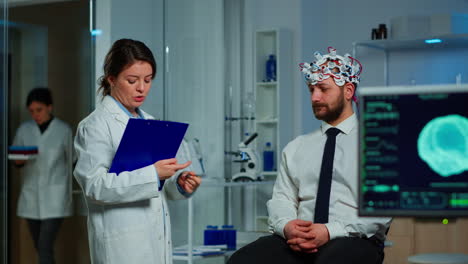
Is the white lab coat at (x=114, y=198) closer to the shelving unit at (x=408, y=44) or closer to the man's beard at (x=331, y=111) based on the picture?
the man's beard at (x=331, y=111)

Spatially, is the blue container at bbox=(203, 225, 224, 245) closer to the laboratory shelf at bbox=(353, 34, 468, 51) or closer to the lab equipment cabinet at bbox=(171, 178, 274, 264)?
the lab equipment cabinet at bbox=(171, 178, 274, 264)

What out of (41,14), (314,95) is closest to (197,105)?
(41,14)

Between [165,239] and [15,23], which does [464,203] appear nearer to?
[165,239]

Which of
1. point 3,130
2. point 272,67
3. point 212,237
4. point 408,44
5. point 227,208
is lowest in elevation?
point 212,237

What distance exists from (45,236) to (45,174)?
34 cm

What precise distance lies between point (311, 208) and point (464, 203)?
1167mm

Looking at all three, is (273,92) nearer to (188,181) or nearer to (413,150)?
Result: (188,181)

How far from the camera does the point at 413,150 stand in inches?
60.4

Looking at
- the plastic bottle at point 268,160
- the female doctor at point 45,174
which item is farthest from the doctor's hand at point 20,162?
the plastic bottle at point 268,160

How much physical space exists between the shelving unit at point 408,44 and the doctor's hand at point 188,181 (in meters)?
3.13

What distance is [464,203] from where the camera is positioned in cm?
150

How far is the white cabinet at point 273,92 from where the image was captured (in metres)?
5.54

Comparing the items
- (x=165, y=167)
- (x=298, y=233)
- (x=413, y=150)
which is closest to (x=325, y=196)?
(x=298, y=233)

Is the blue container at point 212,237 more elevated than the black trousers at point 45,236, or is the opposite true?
the black trousers at point 45,236
